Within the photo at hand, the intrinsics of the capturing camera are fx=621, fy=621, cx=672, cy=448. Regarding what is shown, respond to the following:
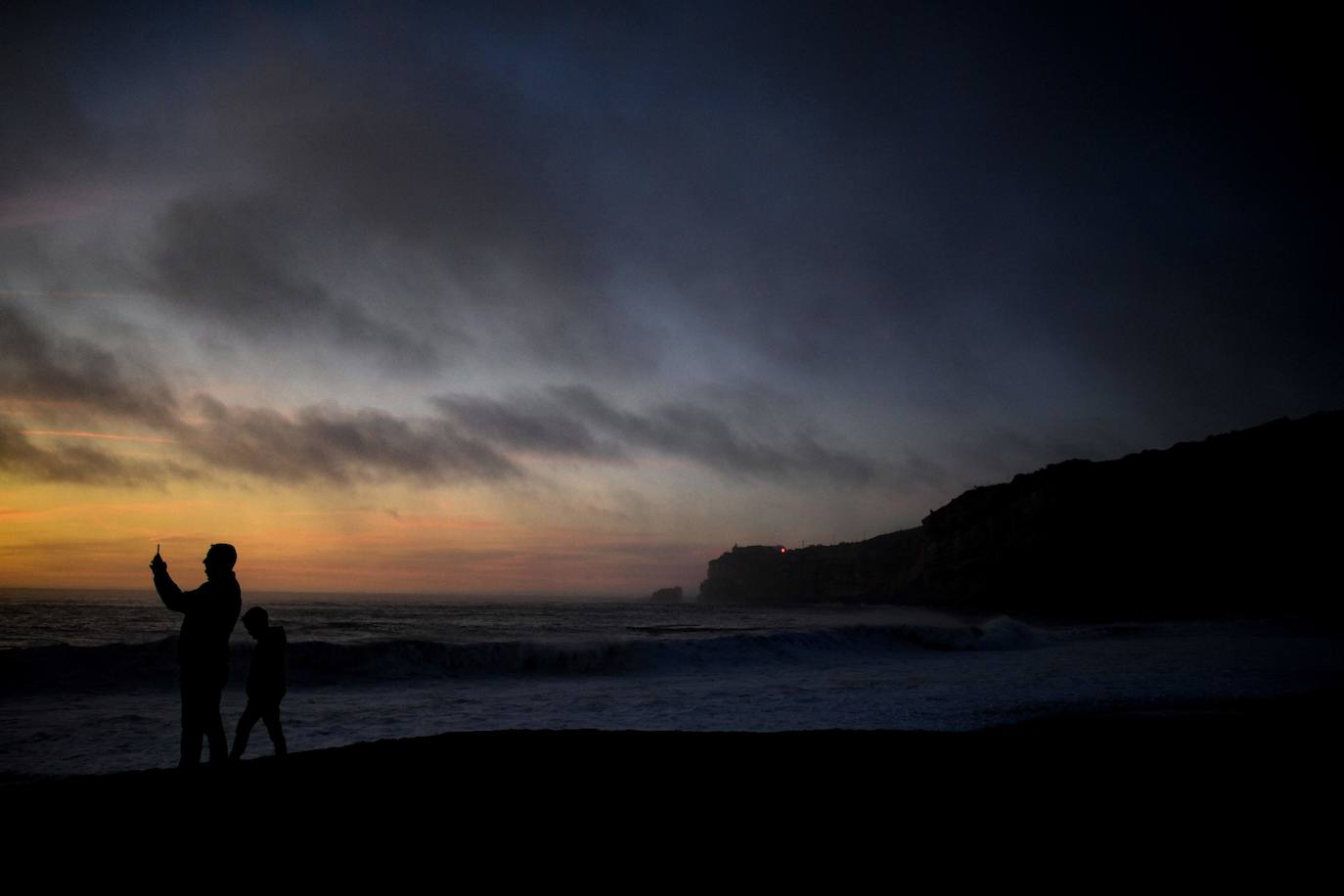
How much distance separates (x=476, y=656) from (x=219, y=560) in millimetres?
18525

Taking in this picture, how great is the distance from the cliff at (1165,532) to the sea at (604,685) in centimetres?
3364

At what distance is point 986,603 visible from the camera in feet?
230

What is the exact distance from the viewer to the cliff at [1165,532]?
56.0m

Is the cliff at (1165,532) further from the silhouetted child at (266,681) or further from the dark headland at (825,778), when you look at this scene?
the silhouetted child at (266,681)

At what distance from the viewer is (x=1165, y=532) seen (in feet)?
209

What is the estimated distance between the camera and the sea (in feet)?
36.9

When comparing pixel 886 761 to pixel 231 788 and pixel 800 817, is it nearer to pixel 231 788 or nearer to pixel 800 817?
pixel 800 817

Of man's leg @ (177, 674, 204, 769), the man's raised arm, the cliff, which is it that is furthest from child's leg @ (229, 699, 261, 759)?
the cliff

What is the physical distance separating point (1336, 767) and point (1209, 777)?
5.58 feet

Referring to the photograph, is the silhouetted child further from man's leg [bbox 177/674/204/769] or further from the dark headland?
man's leg [bbox 177/674/204/769]

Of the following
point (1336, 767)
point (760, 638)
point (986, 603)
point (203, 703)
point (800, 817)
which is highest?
point (203, 703)

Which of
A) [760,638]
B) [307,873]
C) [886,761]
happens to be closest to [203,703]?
[307,873]

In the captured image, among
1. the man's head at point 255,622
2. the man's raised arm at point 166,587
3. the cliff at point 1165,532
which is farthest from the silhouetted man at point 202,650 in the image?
the cliff at point 1165,532

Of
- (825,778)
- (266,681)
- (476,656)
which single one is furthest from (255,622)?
(476,656)
